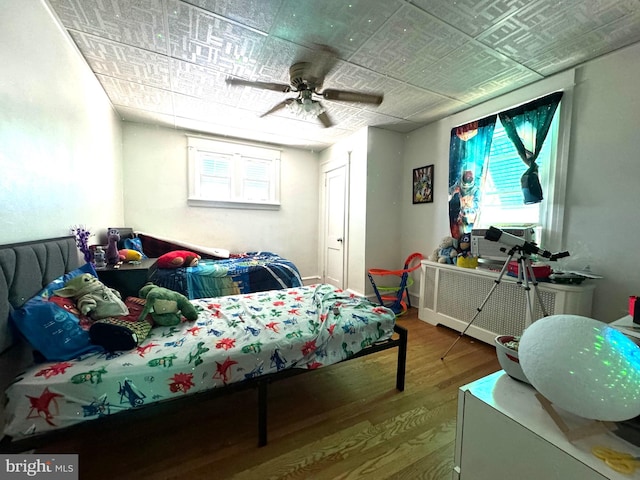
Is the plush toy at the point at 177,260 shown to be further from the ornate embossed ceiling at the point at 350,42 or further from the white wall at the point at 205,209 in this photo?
the ornate embossed ceiling at the point at 350,42

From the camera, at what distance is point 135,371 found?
1.17 meters

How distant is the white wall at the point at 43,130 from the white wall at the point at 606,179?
383 cm

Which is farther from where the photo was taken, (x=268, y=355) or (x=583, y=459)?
(x=268, y=355)

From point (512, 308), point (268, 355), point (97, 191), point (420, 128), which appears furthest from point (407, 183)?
point (97, 191)

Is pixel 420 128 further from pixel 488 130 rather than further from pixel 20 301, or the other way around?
pixel 20 301

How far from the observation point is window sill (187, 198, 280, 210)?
3.96 metres

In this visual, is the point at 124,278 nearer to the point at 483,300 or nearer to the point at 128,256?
the point at 128,256

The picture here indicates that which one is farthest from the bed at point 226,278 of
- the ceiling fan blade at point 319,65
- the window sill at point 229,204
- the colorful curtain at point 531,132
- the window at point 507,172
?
the colorful curtain at point 531,132

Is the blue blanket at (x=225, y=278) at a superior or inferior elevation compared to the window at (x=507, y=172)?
inferior

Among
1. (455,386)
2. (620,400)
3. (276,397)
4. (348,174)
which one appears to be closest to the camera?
(620,400)

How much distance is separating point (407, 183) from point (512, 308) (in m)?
2.12

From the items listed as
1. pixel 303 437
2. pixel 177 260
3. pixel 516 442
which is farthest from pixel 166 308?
pixel 516 442

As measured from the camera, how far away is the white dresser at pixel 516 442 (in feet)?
1.96

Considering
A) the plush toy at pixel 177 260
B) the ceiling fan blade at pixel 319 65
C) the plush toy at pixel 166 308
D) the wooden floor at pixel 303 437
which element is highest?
the ceiling fan blade at pixel 319 65
